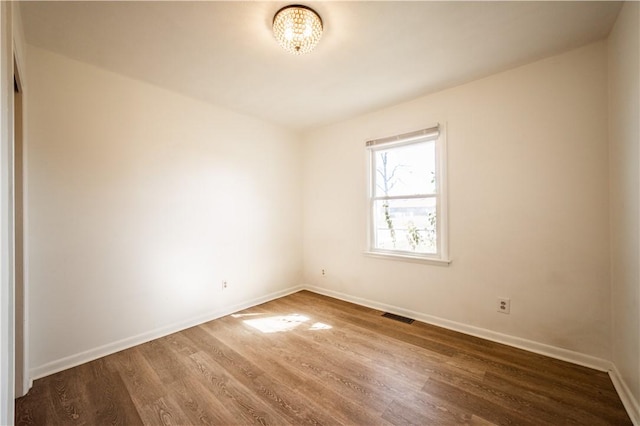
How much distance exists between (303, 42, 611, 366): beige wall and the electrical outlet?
0.04m

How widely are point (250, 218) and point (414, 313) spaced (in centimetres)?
237

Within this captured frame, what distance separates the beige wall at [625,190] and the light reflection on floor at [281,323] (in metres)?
2.23

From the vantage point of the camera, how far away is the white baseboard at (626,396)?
1.47 metres

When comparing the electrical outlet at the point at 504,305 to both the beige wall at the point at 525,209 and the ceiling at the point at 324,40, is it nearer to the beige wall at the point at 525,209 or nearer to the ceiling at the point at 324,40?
the beige wall at the point at 525,209

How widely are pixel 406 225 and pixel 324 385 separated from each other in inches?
77.6

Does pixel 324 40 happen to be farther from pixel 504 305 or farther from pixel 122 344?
pixel 122 344

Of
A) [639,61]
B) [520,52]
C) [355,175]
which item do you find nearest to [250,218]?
[355,175]

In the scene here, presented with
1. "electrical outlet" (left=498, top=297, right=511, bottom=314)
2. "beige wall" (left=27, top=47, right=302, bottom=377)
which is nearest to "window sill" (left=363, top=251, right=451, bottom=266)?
"electrical outlet" (left=498, top=297, right=511, bottom=314)

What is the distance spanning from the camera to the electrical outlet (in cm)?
235

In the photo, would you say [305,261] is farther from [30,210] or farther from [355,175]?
[30,210]

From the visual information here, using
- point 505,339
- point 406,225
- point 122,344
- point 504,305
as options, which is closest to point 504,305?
point 504,305

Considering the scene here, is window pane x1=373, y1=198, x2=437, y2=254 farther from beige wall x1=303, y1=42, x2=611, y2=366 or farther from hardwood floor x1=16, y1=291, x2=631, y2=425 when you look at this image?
hardwood floor x1=16, y1=291, x2=631, y2=425

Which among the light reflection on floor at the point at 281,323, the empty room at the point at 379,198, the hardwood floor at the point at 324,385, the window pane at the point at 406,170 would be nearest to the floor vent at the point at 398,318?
the empty room at the point at 379,198

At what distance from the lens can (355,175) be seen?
3.49 metres
